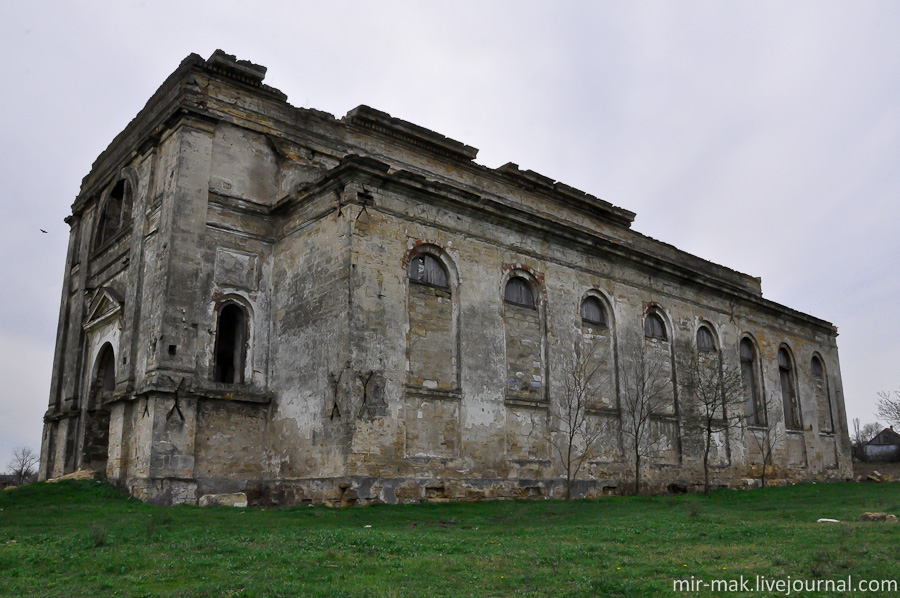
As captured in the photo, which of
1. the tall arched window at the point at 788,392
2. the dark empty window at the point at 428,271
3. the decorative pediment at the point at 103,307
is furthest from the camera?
the tall arched window at the point at 788,392

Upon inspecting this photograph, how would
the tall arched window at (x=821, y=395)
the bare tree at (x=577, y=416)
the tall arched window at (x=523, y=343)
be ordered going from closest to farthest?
1. the tall arched window at (x=523, y=343)
2. the bare tree at (x=577, y=416)
3. the tall arched window at (x=821, y=395)

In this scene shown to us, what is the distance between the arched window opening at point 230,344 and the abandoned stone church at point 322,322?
70 millimetres

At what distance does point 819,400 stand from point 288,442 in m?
23.8

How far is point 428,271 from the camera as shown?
18.2m

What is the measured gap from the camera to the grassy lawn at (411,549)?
7574mm

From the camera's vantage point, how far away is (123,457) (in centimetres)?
1695

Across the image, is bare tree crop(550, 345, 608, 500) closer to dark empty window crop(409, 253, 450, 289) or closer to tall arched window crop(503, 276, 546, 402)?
tall arched window crop(503, 276, 546, 402)

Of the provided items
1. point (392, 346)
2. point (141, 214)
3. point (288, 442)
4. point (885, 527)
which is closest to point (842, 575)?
point (885, 527)

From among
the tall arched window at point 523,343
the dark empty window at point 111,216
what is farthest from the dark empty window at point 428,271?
the dark empty window at point 111,216

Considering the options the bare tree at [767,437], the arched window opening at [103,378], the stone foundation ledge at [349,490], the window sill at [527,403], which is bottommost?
the stone foundation ledge at [349,490]

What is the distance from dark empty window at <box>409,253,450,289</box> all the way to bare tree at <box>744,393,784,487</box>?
13.9 m

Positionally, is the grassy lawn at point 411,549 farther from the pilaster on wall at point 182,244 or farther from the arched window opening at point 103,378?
the arched window opening at point 103,378

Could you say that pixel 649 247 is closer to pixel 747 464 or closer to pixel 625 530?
pixel 747 464

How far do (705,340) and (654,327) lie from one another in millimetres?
3156
